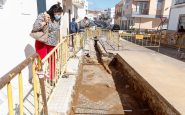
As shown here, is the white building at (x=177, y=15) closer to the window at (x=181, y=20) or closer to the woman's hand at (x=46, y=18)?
the window at (x=181, y=20)

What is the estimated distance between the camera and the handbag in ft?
12.9

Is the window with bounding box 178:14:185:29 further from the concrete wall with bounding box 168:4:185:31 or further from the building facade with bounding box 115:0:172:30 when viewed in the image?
the building facade with bounding box 115:0:172:30

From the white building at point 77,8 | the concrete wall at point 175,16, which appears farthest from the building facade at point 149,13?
the concrete wall at point 175,16

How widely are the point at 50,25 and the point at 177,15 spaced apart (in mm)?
14381

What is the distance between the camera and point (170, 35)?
15508 millimetres

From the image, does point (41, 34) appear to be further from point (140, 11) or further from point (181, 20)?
point (140, 11)

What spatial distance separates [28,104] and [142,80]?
3.44m

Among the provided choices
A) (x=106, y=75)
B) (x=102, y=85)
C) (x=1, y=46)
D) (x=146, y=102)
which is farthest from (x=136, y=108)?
(x=1, y=46)

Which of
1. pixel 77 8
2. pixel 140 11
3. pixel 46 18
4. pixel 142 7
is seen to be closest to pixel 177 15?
pixel 77 8

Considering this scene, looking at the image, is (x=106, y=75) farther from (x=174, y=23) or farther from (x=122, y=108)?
(x=174, y=23)

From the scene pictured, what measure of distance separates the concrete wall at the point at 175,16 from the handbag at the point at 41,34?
13.9 m

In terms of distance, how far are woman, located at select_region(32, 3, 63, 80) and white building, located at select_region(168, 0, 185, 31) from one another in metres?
13.5

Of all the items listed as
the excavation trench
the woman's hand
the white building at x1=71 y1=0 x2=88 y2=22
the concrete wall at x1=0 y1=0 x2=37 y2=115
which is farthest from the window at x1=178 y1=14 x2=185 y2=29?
the woman's hand

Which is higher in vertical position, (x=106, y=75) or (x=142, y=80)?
(x=142, y=80)
